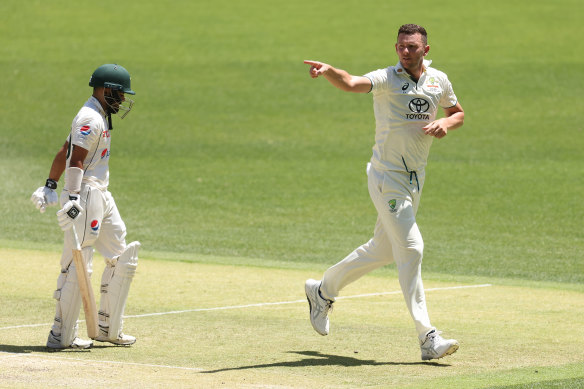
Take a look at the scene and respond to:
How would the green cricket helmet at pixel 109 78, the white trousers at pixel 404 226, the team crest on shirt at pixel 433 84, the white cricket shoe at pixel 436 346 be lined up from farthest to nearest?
1. the green cricket helmet at pixel 109 78
2. the team crest on shirt at pixel 433 84
3. the white trousers at pixel 404 226
4. the white cricket shoe at pixel 436 346

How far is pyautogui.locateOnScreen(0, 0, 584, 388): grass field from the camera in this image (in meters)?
7.77

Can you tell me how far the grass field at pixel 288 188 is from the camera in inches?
306

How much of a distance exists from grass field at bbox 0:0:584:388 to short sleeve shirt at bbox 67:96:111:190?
135 centimetres

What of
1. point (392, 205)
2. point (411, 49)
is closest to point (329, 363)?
point (392, 205)

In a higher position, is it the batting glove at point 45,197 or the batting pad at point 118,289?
the batting glove at point 45,197

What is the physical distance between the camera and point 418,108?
7785mm

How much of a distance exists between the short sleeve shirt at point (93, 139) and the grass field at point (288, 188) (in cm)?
135

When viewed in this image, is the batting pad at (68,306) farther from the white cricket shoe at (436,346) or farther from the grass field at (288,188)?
the white cricket shoe at (436,346)

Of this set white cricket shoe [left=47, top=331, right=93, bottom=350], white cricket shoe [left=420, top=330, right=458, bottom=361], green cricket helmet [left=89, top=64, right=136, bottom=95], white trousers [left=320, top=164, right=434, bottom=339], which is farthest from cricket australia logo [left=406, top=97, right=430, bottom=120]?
white cricket shoe [left=47, top=331, right=93, bottom=350]

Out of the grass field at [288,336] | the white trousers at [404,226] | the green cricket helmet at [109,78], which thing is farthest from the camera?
the green cricket helmet at [109,78]

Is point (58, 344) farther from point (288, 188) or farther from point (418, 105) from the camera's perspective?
point (288, 188)

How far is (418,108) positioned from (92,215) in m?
2.63

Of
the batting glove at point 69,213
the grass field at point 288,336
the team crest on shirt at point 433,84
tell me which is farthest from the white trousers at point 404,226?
the batting glove at point 69,213

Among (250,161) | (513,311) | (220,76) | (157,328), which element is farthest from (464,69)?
(157,328)
